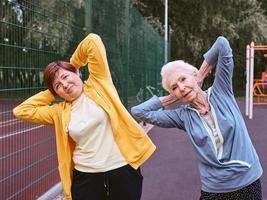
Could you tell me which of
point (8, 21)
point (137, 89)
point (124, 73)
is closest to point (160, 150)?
point (124, 73)

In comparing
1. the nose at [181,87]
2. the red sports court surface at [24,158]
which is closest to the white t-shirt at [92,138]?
the nose at [181,87]

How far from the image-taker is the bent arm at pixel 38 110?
3363mm

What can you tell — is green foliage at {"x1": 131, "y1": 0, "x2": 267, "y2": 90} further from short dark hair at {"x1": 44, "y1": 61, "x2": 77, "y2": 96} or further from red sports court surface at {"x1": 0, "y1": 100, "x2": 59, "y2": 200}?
short dark hair at {"x1": 44, "y1": 61, "x2": 77, "y2": 96}

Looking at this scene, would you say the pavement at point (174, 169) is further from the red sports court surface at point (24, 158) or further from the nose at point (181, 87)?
the nose at point (181, 87)

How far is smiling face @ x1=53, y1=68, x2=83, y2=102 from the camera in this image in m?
3.22

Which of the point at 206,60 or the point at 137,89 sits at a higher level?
the point at 206,60

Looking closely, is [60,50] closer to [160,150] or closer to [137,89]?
[160,150]

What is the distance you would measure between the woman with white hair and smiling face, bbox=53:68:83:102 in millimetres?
595

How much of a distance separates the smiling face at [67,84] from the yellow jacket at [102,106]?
0.09 m

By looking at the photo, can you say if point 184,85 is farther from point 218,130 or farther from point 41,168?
point 41,168

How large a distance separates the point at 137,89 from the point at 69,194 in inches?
388

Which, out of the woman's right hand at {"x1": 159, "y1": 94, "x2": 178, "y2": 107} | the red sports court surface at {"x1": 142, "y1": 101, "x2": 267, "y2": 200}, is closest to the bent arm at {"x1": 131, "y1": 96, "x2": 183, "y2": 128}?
the woman's right hand at {"x1": 159, "y1": 94, "x2": 178, "y2": 107}

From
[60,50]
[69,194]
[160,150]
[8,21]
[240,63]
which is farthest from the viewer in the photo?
[240,63]

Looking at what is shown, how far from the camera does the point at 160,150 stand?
9812mm
